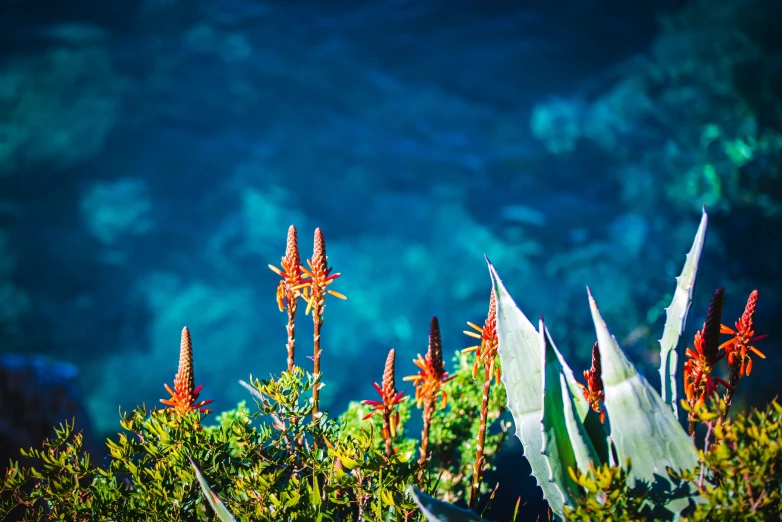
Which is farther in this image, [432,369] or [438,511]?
[432,369]

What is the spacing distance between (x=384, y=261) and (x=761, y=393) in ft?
13.0

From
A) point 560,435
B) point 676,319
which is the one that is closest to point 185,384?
point 560,435

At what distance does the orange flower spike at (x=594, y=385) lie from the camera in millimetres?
1375

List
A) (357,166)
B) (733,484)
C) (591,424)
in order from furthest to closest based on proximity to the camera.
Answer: (357,166), (591,424), (733,484)

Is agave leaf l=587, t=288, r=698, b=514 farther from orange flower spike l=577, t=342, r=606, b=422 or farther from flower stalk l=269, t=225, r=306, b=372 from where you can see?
flower stalk l=269, t=225, r=306, b=372

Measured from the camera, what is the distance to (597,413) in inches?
54.2

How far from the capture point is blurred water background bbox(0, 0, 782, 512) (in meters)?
6.78

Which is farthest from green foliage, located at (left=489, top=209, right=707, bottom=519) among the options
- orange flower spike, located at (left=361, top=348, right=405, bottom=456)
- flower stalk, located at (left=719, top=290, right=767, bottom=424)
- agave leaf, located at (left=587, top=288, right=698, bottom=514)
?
orange flower spike, located at (left=361, top=348, right=405, bottom=456)

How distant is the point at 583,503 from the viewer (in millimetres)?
1020

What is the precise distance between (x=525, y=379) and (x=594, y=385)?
0.18m

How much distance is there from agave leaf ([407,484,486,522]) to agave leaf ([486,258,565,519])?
221 mm

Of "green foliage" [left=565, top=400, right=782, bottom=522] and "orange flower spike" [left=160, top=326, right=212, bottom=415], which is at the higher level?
"orange flower spike" [left=160, top=326, right=212, bottom=415]

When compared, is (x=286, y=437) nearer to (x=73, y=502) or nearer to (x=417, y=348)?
(x=73, y=502)

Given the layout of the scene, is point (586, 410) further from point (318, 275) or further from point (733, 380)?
point (318, 275)
